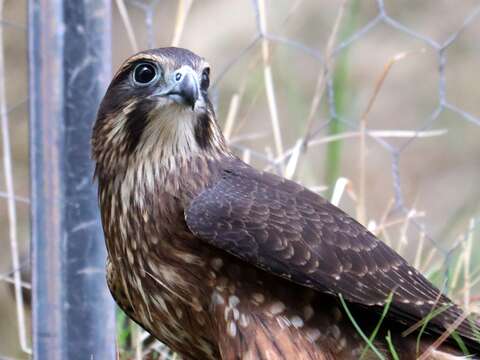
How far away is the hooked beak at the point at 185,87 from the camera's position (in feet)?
9.77

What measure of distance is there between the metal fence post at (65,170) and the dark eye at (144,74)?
8cm

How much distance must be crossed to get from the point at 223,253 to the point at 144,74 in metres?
0.59

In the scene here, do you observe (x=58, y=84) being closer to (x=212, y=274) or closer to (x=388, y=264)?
(x=212, y=274)

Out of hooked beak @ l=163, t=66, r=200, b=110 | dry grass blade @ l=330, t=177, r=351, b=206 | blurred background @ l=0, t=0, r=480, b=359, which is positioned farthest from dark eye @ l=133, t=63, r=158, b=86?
blurred background @ l=0, t=0, r=480, b=359

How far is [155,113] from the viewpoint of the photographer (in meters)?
3.12

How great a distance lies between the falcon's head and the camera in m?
3.09

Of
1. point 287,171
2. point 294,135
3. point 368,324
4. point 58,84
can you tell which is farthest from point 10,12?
point 368,324

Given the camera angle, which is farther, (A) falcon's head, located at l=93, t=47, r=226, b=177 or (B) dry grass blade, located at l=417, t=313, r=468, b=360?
(A) falcon's head, located at l=93, t=47, r=226, b=177

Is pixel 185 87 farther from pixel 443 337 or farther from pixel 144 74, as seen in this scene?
pixel 443 337

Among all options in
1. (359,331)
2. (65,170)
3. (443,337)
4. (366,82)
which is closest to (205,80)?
(65,170)

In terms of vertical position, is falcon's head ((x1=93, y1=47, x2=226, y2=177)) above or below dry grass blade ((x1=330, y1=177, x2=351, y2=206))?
above

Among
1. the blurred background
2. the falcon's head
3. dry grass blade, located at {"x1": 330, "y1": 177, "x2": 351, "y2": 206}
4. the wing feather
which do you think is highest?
the falcon's head

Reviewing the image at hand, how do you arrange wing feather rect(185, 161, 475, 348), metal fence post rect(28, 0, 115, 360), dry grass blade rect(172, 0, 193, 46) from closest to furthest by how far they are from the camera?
wing feather rect(185, 161, 475, 348) → metal fence post rect(28, 0, 115, 360) → dry grass blade rect(172, 0, 193, 46)

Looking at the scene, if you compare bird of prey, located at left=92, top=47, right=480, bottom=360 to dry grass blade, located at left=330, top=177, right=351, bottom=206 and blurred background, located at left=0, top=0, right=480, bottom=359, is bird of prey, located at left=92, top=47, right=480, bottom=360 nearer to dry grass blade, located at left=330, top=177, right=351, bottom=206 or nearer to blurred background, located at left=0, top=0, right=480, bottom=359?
dry grass blade, located at left=330, top=177, right=351, bottom=206
